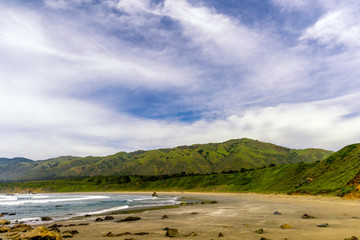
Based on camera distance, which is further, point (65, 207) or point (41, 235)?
point (65, 207)

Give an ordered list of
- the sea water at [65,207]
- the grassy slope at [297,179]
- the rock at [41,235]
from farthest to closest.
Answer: the grassy slope at [297,179], the sea water at [65,207], the rock at [41,235]

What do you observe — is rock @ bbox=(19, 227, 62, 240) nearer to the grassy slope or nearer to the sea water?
the sea water

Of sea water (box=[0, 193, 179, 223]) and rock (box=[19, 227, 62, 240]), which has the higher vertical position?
rock (box=[19, 227, 62, 240])

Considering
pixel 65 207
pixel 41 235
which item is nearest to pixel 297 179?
pixel 65 207

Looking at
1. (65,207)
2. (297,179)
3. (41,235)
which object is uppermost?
(41,235)

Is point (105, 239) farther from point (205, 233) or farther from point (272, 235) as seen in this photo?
point (272, 235)

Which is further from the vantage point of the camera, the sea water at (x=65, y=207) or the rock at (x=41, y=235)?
the sea water at (x=65, y=207)

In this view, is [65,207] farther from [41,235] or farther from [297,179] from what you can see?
[297,179]

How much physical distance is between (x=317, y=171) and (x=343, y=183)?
24055 mm

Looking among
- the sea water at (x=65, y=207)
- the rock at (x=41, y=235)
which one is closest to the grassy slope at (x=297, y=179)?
the sea water at (x=65, y=207)

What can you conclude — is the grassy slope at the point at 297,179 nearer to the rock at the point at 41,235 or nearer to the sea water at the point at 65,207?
the sea water at the point at 65,207

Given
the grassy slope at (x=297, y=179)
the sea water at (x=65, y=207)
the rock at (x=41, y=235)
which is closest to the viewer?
the rock at (x=41, y=235)

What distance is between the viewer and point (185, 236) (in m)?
18.9

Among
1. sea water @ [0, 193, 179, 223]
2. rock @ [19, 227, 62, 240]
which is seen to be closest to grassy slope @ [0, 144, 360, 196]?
sea water @ [0, 193, 179, 223]
